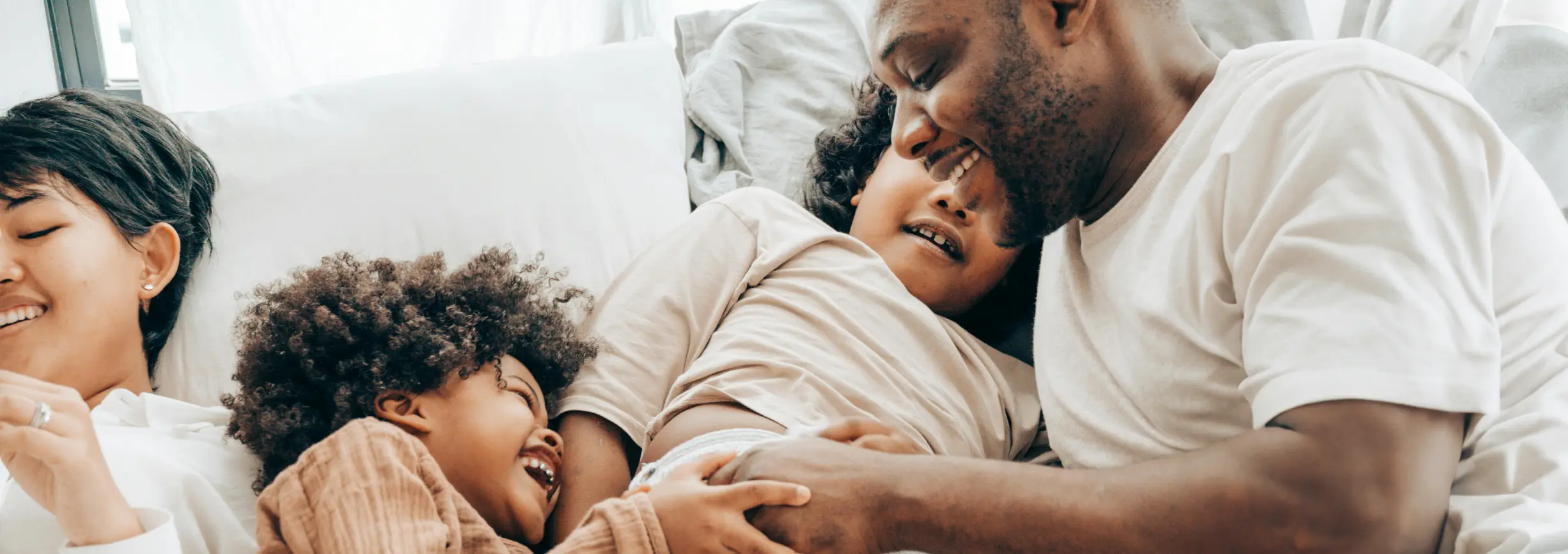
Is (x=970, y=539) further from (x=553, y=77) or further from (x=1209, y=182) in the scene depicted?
(x=553, y=77)

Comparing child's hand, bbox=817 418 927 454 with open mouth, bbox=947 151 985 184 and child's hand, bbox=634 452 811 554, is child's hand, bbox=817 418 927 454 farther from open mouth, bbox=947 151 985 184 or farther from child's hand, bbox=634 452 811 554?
open mouth, bbox=947 151 985 184

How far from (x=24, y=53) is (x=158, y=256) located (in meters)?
1.09

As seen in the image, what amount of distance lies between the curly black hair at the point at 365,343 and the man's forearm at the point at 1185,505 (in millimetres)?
564

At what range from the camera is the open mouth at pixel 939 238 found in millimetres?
1471

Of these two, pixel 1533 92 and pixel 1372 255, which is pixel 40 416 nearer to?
pixel 1372 255

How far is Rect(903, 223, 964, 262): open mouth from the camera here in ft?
4.83

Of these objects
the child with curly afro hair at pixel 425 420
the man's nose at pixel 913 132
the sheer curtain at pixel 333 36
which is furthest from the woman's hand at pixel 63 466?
the sheer curtain at pixel 333 36

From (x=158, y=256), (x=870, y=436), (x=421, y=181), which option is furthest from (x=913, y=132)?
(x=158, y=256)

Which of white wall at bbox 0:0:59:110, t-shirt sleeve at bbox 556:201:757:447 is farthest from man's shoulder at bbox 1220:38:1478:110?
white wall at bbox 0:0:59:110

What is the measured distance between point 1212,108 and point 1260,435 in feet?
1.15

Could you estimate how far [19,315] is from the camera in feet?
4.09

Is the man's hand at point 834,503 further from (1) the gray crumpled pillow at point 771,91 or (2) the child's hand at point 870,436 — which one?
(1) the gray crumpled pillow at point 771,91

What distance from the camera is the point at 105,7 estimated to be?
7.62 feet

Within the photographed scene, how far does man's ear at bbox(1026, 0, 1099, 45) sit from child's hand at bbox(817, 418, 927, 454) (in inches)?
16.8
